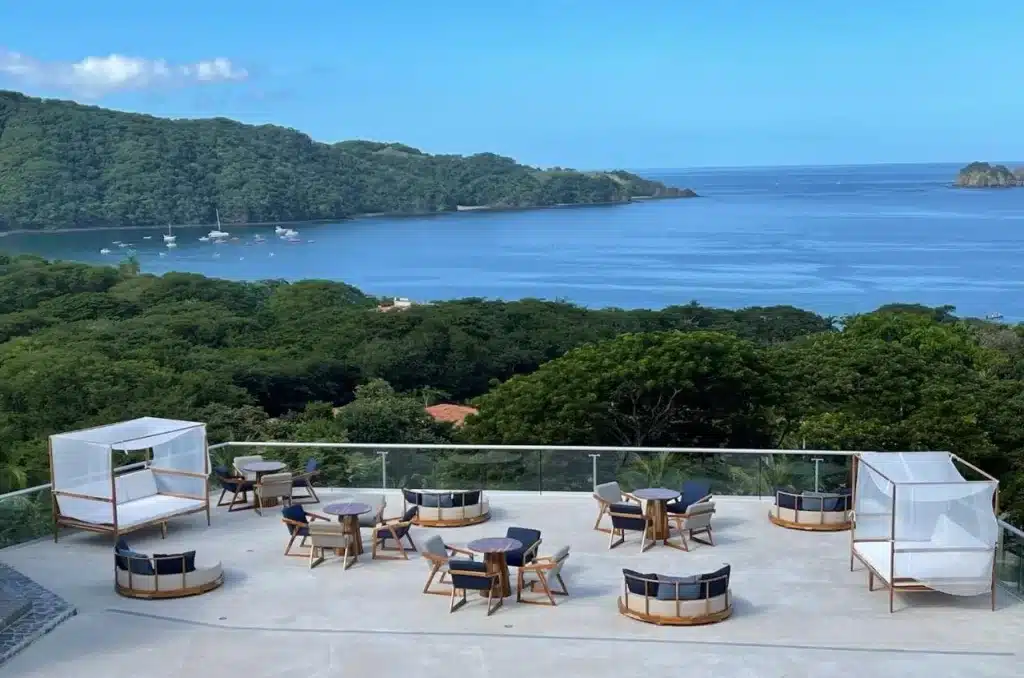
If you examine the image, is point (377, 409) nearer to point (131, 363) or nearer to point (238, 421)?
point (238, 421)

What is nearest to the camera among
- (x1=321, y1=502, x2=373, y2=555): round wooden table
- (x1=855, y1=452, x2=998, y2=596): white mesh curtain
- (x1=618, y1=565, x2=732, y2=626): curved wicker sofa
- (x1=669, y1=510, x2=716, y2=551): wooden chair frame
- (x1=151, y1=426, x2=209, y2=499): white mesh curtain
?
(x1=618, y1=565, x2=732, y2=626): curved wicker sofa

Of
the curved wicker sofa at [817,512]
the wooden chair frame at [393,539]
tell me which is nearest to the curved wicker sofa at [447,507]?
the wooden chair frame at [393,539]

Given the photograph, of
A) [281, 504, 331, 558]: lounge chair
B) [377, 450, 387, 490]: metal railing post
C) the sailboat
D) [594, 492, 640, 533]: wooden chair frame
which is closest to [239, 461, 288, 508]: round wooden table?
[377, 450, 387, 490]: metal railing post

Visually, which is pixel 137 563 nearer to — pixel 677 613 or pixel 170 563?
pixel 170 563

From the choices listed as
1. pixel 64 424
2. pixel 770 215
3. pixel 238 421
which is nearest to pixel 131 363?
pixel 64 424

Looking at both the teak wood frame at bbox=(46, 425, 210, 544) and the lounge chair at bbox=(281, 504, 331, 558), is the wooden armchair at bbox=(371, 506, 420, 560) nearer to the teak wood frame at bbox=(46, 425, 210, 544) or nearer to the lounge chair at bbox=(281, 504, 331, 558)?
the lounge chair at bbox=(281, 504, 331, 558)

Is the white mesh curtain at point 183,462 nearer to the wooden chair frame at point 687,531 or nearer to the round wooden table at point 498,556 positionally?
the round wooden table at point 498,556

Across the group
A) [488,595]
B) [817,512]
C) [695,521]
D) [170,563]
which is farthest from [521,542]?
[817,512]
